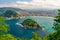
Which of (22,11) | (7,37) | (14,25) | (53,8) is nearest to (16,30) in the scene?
(14,25)

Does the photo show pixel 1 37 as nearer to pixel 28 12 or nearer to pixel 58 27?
pixel 58 27

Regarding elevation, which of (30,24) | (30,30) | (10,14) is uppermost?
(10,14)

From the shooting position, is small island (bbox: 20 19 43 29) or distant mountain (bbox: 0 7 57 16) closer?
small island (bbox: 20 19 43 29)

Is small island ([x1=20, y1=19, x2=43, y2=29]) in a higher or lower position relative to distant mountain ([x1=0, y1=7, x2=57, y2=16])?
lower

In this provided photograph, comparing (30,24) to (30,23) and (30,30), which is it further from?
(30,30)

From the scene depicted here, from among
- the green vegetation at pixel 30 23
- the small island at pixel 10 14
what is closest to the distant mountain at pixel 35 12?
the small island at pixel 10 14

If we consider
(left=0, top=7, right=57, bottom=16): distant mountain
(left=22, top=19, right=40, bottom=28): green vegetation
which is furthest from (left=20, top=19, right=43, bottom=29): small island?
(left=0, top=7, right=57, bottom=16): distant mountain

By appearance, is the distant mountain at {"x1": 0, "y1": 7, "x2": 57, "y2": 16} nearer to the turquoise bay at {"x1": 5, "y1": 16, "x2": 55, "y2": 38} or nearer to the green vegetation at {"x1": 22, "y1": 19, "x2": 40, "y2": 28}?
the turquoise bay at {"x1": 5, "y1": 16, "x2": 55, "y2": 38}

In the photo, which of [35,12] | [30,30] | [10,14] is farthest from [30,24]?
[10,14]

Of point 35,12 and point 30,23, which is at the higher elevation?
point 35,12

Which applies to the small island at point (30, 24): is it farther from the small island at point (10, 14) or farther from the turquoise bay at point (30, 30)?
the small island at point (10, 14)

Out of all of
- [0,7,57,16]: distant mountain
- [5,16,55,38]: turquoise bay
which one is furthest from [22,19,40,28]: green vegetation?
[0,7,57,16]: distant mountain
